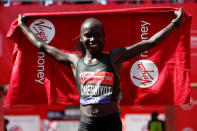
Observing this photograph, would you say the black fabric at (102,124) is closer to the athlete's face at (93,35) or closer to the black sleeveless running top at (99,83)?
the black sleeveless running top at (99,83)

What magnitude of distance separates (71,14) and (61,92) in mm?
928

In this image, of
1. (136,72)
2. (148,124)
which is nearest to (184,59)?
(136,72)

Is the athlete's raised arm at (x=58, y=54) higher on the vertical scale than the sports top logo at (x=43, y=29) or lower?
lower

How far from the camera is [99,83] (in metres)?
2.85

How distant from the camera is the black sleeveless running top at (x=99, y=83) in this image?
283cm

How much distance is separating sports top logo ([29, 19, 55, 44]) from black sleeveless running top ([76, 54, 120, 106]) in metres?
1.23

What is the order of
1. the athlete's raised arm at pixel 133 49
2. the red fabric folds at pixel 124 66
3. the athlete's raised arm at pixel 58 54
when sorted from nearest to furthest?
the athlete's raised arm at pixel 133 49
the athlete's raised arm at pixel 58 54
the red fabric folds at pixel 124 66

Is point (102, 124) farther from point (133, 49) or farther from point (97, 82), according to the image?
point (133, 49)

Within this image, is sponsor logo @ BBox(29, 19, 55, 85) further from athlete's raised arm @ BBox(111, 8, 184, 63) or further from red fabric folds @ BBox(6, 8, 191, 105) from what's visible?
athlete's raised arm @ BBox(111, 8, 184, 63)

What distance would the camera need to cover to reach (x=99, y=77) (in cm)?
285

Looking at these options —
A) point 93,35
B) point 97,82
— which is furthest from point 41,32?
point 97,82

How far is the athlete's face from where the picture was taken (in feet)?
9.32

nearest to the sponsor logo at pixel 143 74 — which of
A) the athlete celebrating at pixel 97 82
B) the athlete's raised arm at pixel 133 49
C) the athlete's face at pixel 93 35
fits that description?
the athlete's raised arm at pixel 133 49

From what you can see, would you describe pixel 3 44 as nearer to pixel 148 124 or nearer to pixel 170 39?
pixel 170 39
